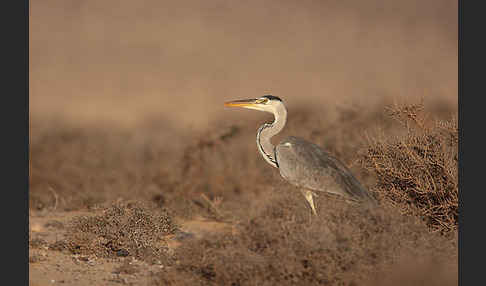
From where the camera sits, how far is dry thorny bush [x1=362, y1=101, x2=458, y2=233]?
741cm

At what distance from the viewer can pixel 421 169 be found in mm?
7547

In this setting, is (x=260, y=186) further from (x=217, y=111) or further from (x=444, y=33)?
(x=444, y=33)

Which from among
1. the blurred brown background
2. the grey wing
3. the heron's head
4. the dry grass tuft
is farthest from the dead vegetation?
the blurred brown background

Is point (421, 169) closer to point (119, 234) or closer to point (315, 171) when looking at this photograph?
point (315, 171)

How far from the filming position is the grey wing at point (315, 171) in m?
7.20

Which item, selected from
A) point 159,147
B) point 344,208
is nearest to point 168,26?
point 159,147

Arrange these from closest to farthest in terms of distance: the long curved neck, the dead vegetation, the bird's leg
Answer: the dead vegetation
the bird's leg
the long curved neck

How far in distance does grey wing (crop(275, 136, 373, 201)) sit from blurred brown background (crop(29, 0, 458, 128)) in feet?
56.1

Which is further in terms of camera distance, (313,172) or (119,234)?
(119,234)

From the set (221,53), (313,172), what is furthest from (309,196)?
(221,53)

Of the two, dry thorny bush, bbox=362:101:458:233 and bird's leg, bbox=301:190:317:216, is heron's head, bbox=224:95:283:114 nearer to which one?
bird's leg, bbox=301:190:317:216

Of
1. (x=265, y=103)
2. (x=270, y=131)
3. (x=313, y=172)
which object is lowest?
(x=313, y=172)

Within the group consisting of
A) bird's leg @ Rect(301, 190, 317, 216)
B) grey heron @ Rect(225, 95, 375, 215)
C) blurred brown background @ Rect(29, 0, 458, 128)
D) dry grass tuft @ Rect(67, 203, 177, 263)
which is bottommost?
dry grass tuft @ Rect(67, 203, 177, 263)

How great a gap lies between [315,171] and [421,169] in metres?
1.32
